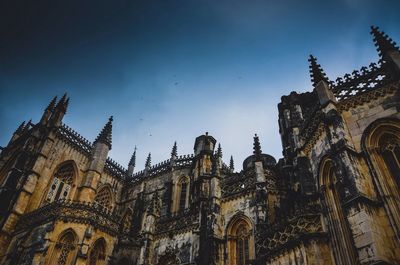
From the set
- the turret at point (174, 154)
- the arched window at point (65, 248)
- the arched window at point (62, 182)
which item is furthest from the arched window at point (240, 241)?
the arched window at point (62, 182)

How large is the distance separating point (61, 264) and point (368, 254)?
18.4m

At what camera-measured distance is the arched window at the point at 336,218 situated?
10781 mm

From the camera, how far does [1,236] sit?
21.7 meters

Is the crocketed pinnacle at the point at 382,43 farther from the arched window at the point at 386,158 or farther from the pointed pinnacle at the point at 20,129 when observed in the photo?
the pointed pinnacle at the point at 20,129

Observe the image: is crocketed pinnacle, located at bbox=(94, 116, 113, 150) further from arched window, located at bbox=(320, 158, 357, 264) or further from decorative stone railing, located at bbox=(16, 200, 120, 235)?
arched window, located at bbox=(320, 158, 357, 264)

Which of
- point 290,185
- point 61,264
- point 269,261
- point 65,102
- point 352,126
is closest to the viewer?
point 352,126

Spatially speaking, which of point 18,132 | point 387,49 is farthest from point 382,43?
point 18,132

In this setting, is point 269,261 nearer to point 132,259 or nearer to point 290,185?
point 290,185

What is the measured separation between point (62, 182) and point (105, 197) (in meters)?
5.36

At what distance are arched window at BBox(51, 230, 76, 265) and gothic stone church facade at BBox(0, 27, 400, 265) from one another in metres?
0.07

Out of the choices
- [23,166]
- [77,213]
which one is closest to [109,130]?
[23,166]

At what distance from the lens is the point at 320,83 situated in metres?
13.7

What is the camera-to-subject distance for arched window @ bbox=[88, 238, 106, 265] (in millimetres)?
21478

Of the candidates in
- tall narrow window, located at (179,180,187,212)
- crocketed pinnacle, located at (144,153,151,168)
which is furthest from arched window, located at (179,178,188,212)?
crocketed pinnacle, located at (144,153,151,168)
